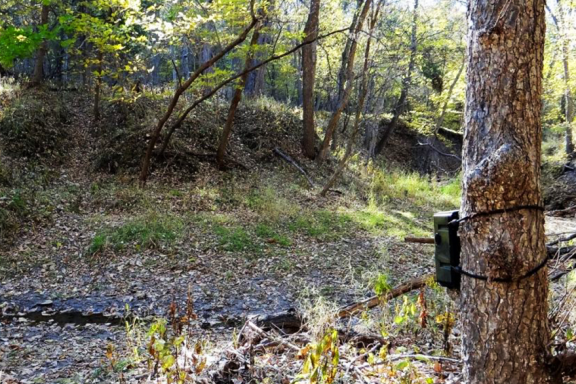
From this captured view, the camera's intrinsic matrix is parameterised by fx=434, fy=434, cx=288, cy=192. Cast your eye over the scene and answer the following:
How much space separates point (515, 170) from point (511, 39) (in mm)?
625

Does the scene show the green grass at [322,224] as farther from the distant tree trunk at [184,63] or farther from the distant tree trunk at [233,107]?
the distant tree trunk at [184,63]

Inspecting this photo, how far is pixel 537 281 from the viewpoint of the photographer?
206 cm

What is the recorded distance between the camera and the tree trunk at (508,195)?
2.03 m

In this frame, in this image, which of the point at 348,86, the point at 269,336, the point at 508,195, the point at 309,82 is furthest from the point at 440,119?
the point at 508,195

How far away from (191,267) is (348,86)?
710 centimetres

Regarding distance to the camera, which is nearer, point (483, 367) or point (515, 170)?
point (515, 170)

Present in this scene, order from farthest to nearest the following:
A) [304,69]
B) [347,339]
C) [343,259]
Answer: [304,69] → [343,259] → [347,339]

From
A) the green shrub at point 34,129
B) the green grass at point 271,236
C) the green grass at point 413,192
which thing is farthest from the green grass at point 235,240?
the green shrub at point 34,129

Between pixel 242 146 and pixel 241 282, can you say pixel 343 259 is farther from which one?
pixel 242 146

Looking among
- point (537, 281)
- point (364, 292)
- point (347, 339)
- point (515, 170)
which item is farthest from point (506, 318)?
point (364, 292)

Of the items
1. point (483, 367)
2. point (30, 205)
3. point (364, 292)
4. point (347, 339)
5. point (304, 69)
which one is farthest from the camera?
point (304, 69)

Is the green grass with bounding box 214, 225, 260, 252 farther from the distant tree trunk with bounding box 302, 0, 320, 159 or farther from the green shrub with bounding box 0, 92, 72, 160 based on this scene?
the distant tree trunk with bounding box 302, 0, 320, 159

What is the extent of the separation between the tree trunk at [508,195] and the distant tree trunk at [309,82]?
10.4 metres

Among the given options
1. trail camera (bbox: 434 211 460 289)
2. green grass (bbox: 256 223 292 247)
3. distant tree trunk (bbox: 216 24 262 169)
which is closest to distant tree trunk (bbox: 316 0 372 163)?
distant tree trunk (bbox: 216 24 262 169)
